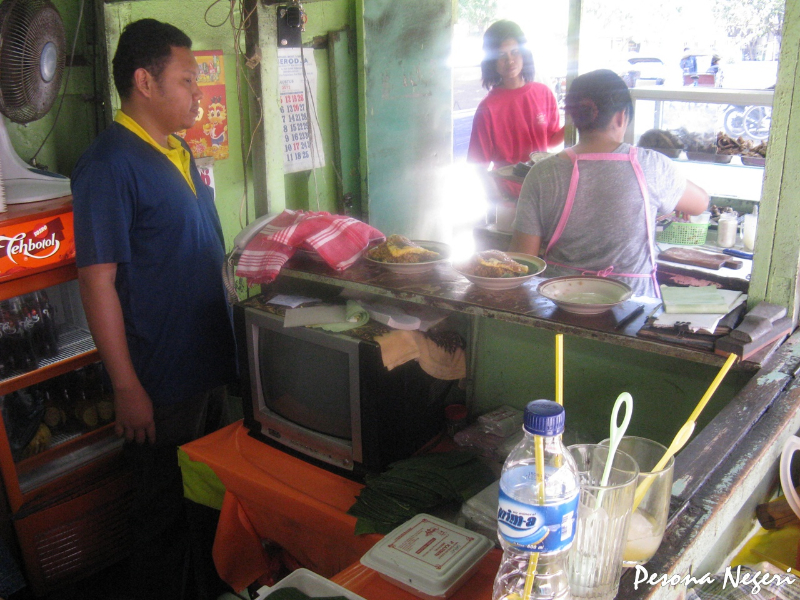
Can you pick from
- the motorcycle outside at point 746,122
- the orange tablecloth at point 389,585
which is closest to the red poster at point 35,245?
the orange tablecloth at point 389,585

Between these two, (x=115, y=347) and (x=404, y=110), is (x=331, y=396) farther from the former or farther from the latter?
(x=404, y=110)

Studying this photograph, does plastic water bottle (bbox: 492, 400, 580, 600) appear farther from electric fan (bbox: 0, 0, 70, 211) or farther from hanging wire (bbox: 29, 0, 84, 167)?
hanging wire (bbox: 29, 0, 84, 167)

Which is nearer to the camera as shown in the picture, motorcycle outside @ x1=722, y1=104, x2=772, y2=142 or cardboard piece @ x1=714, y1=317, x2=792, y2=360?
cardboard piece @ x1=714, y1=317, x2=792, y2=360

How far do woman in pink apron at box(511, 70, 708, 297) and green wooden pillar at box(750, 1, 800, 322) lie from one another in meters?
0.73

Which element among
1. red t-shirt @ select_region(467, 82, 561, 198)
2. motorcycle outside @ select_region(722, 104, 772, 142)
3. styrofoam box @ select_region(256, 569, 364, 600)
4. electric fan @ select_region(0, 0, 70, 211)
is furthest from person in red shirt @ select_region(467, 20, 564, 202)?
styrofoam box @ select_region(256, 569, 364, 600)

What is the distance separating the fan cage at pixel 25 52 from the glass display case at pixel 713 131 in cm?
273

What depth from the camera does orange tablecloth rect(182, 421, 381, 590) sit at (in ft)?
5.85

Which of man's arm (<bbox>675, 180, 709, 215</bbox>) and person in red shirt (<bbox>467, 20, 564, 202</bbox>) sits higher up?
person in red shirt (<bbox>467, 20, 564, 202</bbox>)

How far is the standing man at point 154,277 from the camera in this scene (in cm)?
201

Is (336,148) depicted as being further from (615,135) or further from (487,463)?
(487,463)

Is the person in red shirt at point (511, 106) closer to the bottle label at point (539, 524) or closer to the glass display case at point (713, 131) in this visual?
the glass display case at point (713, 131)

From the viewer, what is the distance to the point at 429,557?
4.48 feet

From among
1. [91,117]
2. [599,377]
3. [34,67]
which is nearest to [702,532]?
[599,377]

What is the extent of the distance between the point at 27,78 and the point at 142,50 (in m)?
0.52
